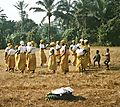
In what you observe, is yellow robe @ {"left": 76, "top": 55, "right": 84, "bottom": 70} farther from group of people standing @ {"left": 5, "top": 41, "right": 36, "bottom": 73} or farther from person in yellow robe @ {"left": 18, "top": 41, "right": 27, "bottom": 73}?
person in yellow robe @ {"left": 18, "top": 41, "right": 27, "bottom": 73}

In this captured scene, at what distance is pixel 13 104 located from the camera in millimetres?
11344

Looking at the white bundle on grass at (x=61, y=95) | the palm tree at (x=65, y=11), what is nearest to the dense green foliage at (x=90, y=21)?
the palm tree at (x=65, y=11)

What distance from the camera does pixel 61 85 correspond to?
47.6 feet

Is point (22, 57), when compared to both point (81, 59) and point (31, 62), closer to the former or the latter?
point (31, 62)

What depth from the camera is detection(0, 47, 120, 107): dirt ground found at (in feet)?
37.6

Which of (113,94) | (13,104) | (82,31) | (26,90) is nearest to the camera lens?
(13,104)

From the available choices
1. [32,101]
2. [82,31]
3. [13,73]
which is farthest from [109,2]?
[32,101]

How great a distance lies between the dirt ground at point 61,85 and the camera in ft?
37.6

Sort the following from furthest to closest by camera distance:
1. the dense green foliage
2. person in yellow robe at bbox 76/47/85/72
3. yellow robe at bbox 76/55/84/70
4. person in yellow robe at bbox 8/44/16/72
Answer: the dense green foliage < person in yellow robe at bbox 8/44/16/72 < yellow robe at bbox 76/55/84/70 < person in yellow robe at bbox 76/47/85/72

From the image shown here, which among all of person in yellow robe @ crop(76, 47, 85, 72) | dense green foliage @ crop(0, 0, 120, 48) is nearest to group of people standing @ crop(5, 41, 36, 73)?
person in yellow robe @ crop(76, 47, 85, 72)

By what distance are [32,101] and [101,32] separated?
90.6 feet

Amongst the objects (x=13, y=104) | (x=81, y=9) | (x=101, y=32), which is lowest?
(x=13, y=104)

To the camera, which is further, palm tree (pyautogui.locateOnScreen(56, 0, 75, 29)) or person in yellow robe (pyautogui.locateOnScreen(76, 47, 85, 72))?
palm tree (pyautogui.locateOnScreen(56, 0, 75, 29))

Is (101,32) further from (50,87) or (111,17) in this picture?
(50,87)
